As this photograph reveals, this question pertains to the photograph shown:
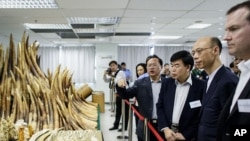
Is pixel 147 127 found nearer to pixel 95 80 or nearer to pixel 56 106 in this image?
pixel 56 106

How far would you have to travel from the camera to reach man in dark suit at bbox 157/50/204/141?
198 centimetres

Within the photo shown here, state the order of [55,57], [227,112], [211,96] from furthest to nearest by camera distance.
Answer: [55,57]
[211,96]
[227,112]

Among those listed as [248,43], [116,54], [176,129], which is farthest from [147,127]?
[116,54]

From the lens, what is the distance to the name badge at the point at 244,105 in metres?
1.01

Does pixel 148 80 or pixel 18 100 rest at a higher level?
pixel 148 80

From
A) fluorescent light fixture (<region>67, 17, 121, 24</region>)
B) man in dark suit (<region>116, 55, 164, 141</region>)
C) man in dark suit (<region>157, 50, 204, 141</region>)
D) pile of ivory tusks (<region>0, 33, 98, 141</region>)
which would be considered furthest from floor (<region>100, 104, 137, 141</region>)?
fluorescent light fixture (<region>67, 17, 121, 24</region>)

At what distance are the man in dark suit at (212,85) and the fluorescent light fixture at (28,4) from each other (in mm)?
3106

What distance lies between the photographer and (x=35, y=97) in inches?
117

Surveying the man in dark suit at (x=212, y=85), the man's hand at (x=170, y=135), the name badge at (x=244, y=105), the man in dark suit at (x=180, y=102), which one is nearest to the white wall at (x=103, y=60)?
the man in dark suit at (x=180, y=102)

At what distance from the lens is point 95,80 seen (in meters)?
10.7

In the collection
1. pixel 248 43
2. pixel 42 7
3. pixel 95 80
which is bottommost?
pixel 95 80

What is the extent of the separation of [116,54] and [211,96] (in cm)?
892

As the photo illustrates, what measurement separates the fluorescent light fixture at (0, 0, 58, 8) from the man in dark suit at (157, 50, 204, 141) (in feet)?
9.12

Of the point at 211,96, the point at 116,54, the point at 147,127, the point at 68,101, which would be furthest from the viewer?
the point at 116,54
